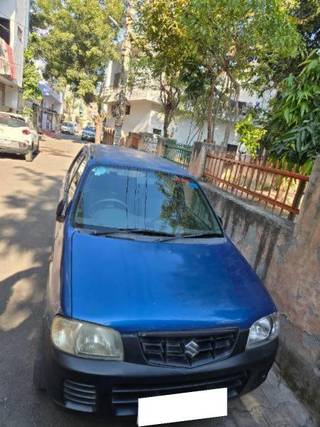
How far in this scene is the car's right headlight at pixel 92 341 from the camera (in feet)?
6.22

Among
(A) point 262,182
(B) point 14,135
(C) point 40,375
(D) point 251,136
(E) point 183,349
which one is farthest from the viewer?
(B) point 14,135

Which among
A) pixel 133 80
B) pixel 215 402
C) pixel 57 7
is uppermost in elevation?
pixel 57 7

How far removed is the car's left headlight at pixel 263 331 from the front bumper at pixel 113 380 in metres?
0.21

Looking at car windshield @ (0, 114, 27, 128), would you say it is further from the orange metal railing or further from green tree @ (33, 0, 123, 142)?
green tree @ (33, 0, 123, 142)

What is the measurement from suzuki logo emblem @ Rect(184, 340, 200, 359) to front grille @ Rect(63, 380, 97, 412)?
54 cm

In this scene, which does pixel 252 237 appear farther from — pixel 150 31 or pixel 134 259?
pixel 150 31

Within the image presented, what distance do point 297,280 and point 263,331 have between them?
110 cm

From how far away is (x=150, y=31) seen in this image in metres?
9.97

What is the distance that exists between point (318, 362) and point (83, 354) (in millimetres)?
1955

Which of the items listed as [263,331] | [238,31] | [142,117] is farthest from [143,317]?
[142,117]

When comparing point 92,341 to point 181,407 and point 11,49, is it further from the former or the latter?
point 11,49

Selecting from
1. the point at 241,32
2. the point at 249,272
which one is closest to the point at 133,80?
the point at 241,32

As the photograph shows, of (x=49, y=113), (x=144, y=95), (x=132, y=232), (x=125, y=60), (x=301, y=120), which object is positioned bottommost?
(x=49, y=113)

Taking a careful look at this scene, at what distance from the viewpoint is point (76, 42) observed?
23.4 meters
